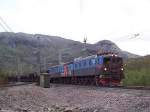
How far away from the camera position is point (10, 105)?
22750 millimetres

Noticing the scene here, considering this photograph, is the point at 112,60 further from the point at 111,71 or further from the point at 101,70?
the point at 101,70

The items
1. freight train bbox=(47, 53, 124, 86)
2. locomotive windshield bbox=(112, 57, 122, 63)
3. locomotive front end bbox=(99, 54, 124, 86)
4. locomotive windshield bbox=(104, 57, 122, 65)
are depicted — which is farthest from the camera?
locomotive windshield bbox=(112, 57, 122, 63)

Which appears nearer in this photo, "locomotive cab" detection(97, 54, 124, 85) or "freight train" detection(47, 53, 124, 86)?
"locomotive cab" detection(97, 54, 124, 85)

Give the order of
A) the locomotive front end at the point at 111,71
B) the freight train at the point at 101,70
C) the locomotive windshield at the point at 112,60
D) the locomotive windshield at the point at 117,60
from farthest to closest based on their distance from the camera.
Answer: the locomotive windshield at the point at 117,60
the locomotive windshield at the point at 112,60
the freight train at the point at 101,70
the locomotive front end at the point at 111,71

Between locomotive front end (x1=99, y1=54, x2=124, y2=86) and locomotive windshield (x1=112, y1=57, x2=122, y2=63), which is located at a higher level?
locomotive windshield (x1=112, y1=57, x2=122, y2=63)

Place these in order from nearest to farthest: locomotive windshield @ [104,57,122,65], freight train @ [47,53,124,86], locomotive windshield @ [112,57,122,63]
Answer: freight train @ [47,53,124,86] < locomotive windshield @ [104,57,122,65] < locomotive windshield @ [112,57,122,63]

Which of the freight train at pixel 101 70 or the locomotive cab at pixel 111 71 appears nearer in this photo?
the locomotive cab at pixel 111 71

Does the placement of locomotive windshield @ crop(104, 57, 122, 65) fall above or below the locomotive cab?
above

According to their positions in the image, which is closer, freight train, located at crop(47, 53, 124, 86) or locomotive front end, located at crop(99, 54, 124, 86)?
locomotive front end, located at crop(99, 54, 124, 86)

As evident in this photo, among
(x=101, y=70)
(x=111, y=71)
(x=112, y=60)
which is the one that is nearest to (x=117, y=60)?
(x=112, y=60)

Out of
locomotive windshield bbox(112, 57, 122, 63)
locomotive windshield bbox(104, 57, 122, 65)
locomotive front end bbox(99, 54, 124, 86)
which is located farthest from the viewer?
locomotive windshield bbox(112, 57, 122, 63)

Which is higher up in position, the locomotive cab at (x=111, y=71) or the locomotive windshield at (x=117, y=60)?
the locomotive windshield at (x=117, y=60)

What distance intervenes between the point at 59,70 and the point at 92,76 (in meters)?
22.4

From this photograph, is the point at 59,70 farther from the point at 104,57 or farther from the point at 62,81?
the point at 104,57
